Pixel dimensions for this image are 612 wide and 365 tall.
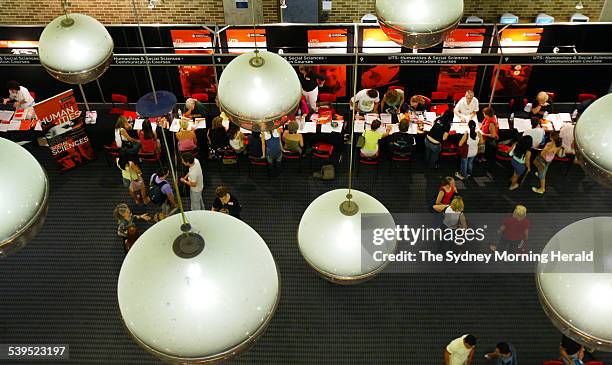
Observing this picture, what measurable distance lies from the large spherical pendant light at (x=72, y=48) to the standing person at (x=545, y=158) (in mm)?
6296

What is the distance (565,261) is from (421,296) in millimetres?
5248

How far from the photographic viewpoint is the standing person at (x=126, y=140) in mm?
8528

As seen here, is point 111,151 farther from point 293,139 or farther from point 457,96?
point 457,96

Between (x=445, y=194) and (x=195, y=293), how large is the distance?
6.38 metres

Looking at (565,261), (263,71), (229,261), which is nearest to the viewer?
(229,261)

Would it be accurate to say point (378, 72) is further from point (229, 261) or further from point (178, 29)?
point (229, 261)

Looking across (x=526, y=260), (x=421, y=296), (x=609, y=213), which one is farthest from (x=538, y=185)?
(x=421, y=296)

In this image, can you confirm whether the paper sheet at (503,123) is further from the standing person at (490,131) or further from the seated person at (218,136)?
the seated person at (218,136)

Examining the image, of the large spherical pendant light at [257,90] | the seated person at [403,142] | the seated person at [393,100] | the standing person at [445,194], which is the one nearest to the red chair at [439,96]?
the seated person at [393,100]

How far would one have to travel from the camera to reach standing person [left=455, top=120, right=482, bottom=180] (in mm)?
8227

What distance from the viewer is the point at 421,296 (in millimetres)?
7207

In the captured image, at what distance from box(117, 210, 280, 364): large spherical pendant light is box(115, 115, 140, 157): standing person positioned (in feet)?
23.6

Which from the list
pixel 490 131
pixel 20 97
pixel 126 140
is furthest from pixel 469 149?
pixel 20 97

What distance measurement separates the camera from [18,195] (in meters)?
1.87
